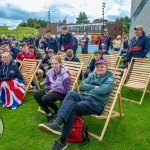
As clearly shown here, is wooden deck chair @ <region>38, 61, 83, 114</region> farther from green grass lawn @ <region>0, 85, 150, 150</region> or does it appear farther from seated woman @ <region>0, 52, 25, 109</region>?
seated woman @ <region>0, 52, 25, 109</region>

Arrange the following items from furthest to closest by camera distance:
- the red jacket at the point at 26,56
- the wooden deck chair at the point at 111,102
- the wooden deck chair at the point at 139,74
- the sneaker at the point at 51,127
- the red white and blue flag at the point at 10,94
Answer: the red jacket at the point at 26,56, the wooden deck chair at the point at 139,74, the red white and blue flag at the point at 10,94, the wooden deck chair at the point at 111,102, the sneaker at the point at 51,127

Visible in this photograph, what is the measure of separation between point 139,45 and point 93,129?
3679 mm

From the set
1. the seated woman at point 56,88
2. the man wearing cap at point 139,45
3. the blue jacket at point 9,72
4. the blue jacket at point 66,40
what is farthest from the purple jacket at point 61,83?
the blue jacket at point 66,40

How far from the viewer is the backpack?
4.16m

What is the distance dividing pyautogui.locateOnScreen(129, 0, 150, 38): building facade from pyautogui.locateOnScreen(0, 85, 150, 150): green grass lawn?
76.2ft

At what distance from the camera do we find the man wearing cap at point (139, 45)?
740 cm

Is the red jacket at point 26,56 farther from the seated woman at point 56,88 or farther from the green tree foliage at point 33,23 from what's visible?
the green tree foliage at point 33,23

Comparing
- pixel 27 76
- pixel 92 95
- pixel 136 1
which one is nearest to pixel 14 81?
pixel 27 76

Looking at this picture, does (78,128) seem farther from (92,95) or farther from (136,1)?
(136,1)

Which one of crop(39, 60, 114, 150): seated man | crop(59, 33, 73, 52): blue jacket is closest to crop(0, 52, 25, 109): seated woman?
crop(39, 60, 114, 150): seated man

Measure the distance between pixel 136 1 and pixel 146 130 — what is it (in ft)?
100

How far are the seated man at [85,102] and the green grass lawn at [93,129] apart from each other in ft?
1.51

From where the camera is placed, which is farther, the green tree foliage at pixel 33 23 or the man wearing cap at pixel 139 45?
the green tree foliage at pixel 33 23

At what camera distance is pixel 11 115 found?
5719 millimetres
